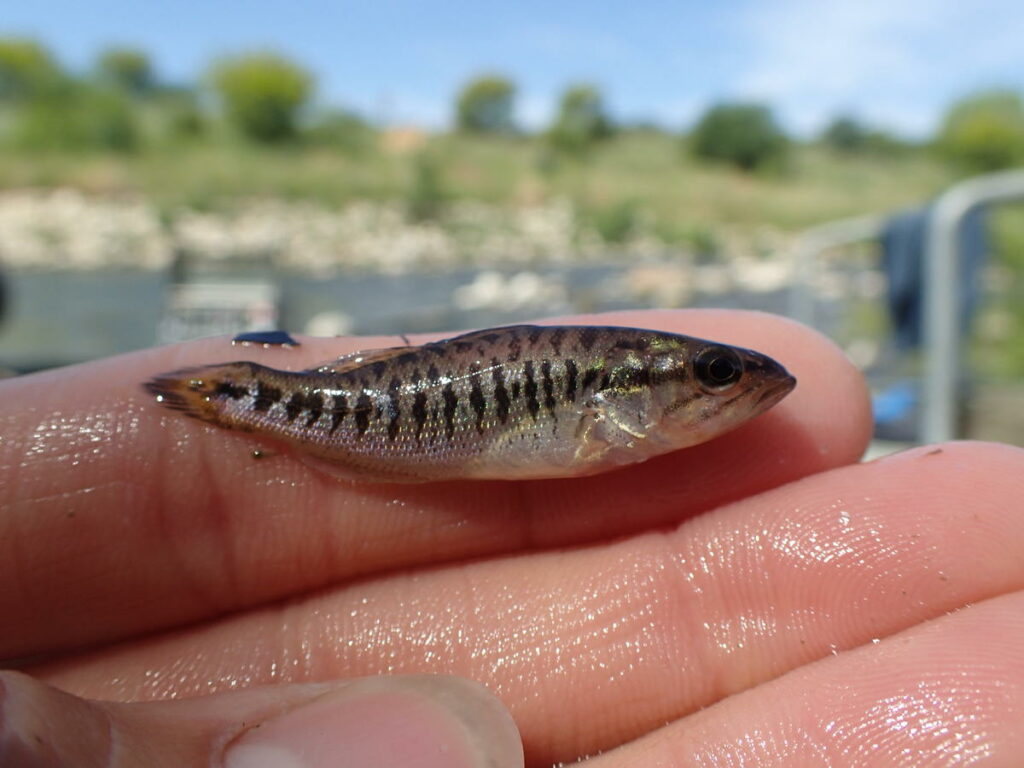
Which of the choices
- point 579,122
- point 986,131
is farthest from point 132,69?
point 986,131

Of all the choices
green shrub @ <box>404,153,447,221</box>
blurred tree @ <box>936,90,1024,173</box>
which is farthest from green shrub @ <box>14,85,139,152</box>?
blurred tree @ <box>936,90,1024,173</box>

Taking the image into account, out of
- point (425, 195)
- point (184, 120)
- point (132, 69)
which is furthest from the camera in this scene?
point (132, 69)

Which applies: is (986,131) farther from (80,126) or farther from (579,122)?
(80,126)

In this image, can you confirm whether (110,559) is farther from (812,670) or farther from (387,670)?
(812,670)

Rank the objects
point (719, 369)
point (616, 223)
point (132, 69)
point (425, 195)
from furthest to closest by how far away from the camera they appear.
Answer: point (132, 69) → point (425, 195) → point (616, 223) → point (719, 369)

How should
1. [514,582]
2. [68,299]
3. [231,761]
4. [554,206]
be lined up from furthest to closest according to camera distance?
1. [554,206]
2. [68,299]
3. [514,582]
4. [231,761]

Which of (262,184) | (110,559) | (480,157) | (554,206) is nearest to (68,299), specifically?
(110,559)
